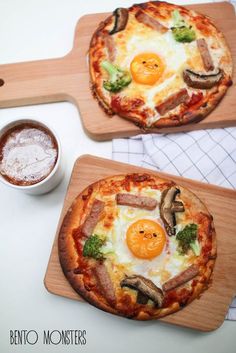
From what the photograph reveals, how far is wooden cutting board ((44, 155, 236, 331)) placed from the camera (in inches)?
146

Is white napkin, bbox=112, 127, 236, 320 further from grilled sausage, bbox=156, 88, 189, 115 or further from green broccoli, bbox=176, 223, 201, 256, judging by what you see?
green broccoli, bbox=176, 223, 201, 256

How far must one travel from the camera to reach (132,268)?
372 centimetres

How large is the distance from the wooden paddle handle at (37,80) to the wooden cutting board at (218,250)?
0.82 metres

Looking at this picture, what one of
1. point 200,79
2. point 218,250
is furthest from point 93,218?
point 200,79

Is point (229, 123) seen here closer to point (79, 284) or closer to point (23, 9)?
point (79, 284)

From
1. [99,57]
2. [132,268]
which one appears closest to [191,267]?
[132,268]

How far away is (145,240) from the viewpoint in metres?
3.68

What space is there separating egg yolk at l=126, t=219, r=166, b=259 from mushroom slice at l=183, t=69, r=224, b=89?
1357 millimetres

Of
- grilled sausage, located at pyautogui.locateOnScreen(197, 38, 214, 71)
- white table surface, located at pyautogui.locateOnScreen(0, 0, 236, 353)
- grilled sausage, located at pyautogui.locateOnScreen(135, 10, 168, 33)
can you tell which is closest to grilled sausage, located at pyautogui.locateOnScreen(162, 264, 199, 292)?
white table surface, located at pyautogui.locateOnScreen(0, 0, 236, 353)

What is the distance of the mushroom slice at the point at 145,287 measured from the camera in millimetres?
3609

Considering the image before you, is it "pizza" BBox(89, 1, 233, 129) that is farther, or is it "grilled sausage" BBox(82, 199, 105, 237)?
"pizza" BBox(89, 1, 233, 129)

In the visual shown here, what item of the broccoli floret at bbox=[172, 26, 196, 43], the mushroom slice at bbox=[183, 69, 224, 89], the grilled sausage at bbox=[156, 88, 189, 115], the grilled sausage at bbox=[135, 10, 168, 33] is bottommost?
the grilled sausage at bbox=[156, 88, 189, 115]

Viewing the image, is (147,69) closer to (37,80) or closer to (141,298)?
(37,80)

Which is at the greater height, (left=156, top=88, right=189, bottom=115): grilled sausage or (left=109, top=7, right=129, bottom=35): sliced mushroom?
(left=109, top=7, right=129, bottom=35): sliced mushroom
